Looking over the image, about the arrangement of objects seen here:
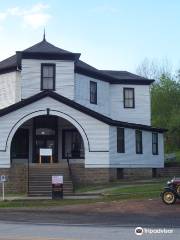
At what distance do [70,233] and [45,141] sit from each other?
25.6 meters

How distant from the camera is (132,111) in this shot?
150 feet

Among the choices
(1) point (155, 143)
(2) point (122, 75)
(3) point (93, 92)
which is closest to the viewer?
(3) point (93, 92)

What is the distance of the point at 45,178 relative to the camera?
34969 millimetres

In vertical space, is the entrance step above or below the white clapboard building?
below

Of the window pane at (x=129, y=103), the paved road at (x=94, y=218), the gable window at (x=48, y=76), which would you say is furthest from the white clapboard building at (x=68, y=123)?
the paved road at (x=94, y=218)

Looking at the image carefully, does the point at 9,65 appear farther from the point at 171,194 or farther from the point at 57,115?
the point at 171,194

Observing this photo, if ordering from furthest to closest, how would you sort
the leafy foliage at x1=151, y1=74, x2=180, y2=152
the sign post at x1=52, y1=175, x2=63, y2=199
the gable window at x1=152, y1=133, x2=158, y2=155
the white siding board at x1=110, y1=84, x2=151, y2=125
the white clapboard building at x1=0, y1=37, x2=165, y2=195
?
the leafy foliage at x1=151, y1=74, x2=180, y2=152, the white siding board at x1=110, y1=84, x2=151, y2=125, the gable window at x1=152, y1=133, x2=158, y2=155, the white clapboard building at x1=0, y1=37, x2=165, y2=195, the sign post at x1=52, y1=175, x2=63, y2=199

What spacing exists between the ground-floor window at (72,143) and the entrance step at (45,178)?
3201 mm

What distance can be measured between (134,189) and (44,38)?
16909 millimetres

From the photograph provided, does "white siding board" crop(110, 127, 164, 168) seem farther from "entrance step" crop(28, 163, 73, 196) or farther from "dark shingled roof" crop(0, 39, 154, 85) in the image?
"dark shingled roof" crop(0, 39, 154, 85)

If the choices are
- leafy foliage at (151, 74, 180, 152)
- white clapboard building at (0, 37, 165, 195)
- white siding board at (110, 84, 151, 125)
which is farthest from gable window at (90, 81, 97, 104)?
leafy foliage at (151, 74, 180, 152)

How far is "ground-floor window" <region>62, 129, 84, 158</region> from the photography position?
4059 centimetres

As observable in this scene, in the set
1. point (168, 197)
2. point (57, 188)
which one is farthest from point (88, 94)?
point (168, 197)

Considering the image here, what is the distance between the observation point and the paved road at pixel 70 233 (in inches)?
543
